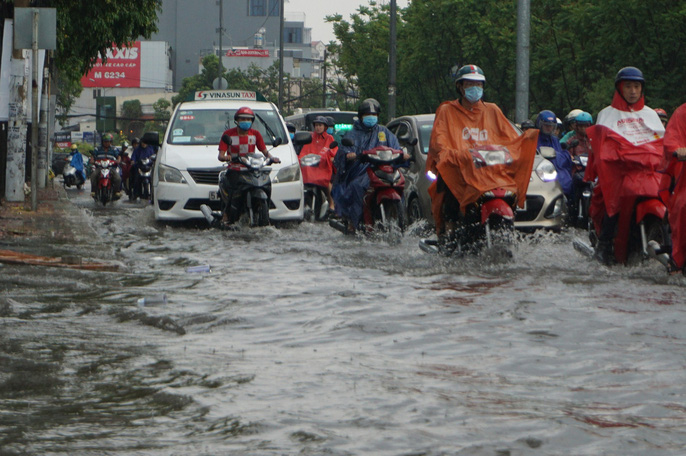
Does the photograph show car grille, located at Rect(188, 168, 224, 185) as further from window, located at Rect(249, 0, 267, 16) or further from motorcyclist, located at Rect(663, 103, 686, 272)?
window, located at Rect(249, 0, 267, 16)

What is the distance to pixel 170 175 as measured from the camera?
15531 mm

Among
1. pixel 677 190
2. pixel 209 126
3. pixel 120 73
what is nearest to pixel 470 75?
pixel 677 190

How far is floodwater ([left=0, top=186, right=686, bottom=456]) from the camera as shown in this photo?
13.7 feet

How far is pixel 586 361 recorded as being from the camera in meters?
5.57

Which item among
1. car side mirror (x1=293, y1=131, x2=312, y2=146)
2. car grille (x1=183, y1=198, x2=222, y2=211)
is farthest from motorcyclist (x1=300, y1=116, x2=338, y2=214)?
car grille (x1=183, y1=198, x2=222, y2=211)

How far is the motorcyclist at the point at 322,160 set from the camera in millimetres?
18203

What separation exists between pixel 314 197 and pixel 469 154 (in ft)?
27.8

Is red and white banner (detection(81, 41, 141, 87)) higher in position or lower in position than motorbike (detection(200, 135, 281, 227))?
higher

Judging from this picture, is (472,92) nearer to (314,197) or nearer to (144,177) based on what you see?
(314,197)

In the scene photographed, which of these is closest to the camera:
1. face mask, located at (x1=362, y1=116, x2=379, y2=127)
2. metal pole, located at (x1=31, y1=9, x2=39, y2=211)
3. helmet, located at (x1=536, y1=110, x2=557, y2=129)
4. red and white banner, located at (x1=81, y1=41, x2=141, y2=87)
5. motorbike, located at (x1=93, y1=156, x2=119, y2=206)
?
face mask, located at (x1=362, y1=116, x2=379, y2=127)

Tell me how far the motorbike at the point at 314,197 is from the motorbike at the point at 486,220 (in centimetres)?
762

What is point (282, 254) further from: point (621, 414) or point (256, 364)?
point (621, 414)

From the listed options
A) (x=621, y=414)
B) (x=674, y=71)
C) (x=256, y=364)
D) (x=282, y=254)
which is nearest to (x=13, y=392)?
(x=256, y=364)

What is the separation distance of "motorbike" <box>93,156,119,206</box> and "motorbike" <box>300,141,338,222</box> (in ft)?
21.6
